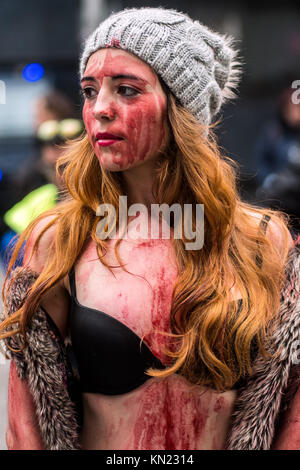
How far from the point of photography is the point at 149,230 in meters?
1.76

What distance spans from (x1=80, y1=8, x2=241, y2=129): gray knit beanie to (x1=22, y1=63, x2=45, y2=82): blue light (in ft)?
17.5

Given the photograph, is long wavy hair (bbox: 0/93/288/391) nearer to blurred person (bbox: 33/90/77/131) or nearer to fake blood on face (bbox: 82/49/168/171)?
fake blood on face (bbox: 82/49/168/171)

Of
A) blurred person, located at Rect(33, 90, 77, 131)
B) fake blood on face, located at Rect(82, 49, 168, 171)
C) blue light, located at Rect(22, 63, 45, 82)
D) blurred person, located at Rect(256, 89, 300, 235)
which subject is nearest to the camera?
fake blood on face, located at Rect(82, 49, 168, 171)

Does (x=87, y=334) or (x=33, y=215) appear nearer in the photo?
(x=87, y=334)

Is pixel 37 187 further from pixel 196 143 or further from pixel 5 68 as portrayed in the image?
pixel 5 68

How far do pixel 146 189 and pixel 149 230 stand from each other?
0.13m

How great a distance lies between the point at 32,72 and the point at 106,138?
18.8 ft

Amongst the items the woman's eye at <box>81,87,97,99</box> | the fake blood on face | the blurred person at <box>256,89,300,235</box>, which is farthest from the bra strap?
the blurred person at <box>256,89,300,235</box>

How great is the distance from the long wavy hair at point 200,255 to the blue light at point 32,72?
17.4ft

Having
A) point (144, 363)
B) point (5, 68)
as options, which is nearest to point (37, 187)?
point (144, 363)

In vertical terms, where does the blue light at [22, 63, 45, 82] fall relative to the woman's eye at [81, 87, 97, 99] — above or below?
above

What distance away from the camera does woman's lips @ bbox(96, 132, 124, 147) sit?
1.62 m

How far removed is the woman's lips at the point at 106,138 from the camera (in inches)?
63.9

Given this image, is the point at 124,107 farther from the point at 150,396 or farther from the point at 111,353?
the point at 150,396
